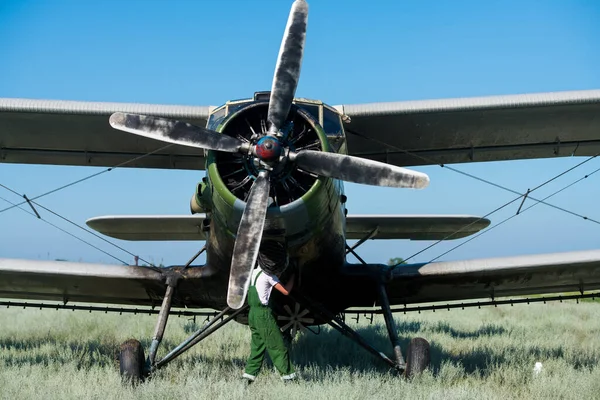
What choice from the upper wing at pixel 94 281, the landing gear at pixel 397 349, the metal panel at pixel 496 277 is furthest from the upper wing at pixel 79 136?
the metal panel at pixel 496 277

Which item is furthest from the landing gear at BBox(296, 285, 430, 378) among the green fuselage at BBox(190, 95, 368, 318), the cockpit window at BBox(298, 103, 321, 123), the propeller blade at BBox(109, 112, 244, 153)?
the propeller blade at BBox(109, 112, 244, 153)

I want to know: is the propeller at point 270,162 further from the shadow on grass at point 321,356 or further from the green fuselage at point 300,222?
the shadow on grass at point 321,356

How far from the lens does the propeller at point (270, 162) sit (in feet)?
18.9

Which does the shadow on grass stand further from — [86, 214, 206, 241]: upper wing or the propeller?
[86, 214, 206, 241]: upper wing

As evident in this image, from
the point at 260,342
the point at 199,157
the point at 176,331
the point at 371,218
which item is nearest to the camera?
the point at 260,342

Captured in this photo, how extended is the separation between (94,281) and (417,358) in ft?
13.9

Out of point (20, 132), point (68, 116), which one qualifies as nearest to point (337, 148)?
point (68, 116)

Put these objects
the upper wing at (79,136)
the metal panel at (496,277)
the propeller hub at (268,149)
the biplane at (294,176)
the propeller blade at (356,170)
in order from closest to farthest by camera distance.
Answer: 1. the propeller hub at (268,149)
2. the propeller blade at (356,170)
3. the biplane at (294,176)
4. the metal panel at (496,277)
5. the upper wing at (79,136)

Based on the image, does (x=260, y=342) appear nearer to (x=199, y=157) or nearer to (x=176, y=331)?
(x=199, y=157)

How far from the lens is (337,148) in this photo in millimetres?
7125

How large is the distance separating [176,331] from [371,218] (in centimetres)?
533

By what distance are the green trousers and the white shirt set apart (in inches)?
1.7

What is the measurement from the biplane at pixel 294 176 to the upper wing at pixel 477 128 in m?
0.02

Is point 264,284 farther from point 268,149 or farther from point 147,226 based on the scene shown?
point 147,226
